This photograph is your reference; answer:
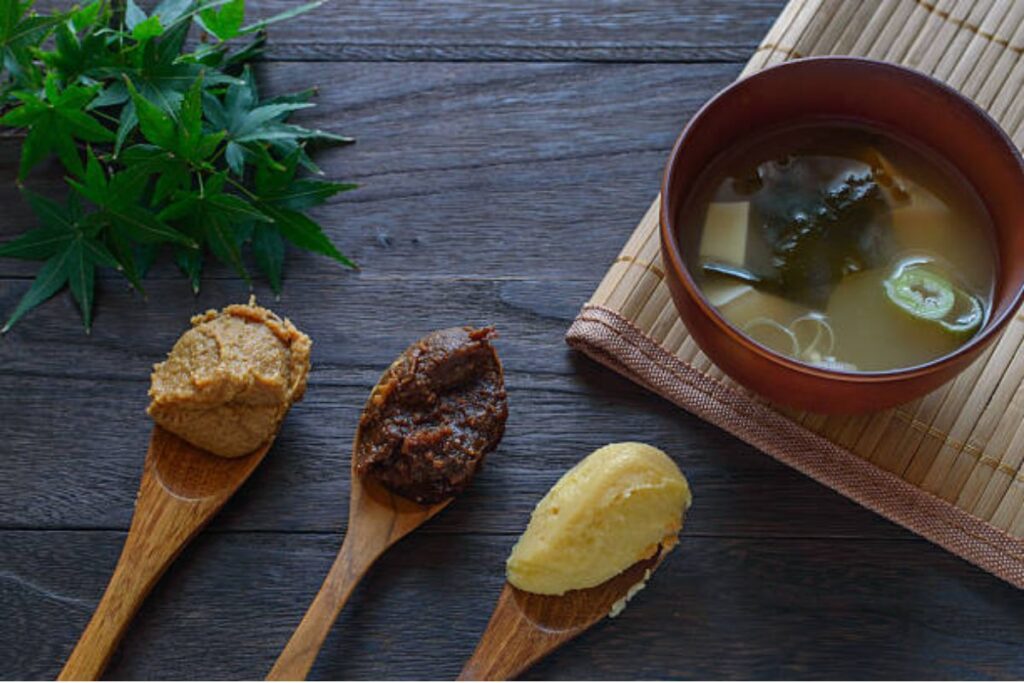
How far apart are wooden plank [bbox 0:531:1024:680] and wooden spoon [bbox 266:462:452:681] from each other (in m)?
0.05

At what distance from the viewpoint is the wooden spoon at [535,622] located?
4.85 feet

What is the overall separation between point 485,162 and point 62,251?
638 mm

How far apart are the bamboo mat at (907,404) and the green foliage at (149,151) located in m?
0.44

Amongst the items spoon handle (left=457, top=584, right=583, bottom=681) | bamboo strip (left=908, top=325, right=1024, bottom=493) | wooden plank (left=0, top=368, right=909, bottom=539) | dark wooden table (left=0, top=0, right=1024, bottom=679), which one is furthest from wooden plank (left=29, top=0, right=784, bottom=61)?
spoon handle (left=457, top=584, right=583, bottom=681)

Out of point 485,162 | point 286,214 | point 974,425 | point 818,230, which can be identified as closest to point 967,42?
point 818,230

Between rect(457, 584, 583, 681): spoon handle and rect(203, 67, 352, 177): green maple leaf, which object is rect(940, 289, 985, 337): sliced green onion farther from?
rect(203, 67, 352, 177): green maple leaf

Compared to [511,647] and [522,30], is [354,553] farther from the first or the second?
[522,30]

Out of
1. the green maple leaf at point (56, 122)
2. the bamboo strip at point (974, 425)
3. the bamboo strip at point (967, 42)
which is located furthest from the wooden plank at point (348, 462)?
the bamboo strip at point (967, 42)

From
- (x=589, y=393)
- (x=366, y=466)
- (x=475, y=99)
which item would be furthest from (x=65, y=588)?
(x=475, y=99)

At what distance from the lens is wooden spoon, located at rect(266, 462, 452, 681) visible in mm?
1469

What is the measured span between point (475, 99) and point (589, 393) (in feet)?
1.66

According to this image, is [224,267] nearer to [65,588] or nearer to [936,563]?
[65,588]

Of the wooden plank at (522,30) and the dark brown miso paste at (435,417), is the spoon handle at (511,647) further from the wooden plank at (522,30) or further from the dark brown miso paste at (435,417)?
the wooden plank at (522,30)

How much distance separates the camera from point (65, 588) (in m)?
1.56
